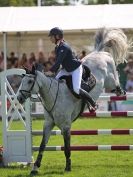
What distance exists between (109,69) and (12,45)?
19.6 meters

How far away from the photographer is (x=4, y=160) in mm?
10422

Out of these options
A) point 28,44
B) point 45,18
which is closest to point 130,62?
point 45,18

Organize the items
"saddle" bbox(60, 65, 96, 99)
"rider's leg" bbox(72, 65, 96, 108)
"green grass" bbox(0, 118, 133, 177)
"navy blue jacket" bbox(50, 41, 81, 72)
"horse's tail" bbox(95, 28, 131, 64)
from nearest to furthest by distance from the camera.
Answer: "green grass" bbox(0, 118, 133, 177) < "navy blue jacket" bbox(50, 41, 81, 72) < "rider's leg" bbox(72, 65, 96, 108) < "saddle" bbox(60, 65, 96, 99) < "horse's tail" bbox(95, 28, 131, 64)

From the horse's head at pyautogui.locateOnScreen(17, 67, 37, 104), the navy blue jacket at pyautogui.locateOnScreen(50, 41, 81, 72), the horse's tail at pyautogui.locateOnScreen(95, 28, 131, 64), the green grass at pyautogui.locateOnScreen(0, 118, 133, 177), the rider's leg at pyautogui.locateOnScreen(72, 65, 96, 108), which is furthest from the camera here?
the horse's tail at pyautogui.locateOnScreen(95, 28, 131, 64)

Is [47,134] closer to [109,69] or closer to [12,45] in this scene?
[109,69]

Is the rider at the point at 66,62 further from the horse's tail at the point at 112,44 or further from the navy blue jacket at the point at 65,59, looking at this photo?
the horse's tail at the point at 112,44

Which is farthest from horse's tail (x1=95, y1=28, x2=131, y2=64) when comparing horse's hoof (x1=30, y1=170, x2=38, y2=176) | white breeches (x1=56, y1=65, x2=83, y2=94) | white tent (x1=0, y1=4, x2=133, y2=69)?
white tent (x1=0, y1=4, x2=133, y2=69)

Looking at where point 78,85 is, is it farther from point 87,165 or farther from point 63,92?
point 87,165

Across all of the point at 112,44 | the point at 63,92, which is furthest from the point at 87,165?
the point at 112,44

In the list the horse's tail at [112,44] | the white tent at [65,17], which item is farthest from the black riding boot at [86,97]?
the white tent at [65,17]

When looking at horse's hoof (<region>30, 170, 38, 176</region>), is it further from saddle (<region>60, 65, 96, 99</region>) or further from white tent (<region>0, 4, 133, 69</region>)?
white tent (<region>0, 4, 133, 69</region>)

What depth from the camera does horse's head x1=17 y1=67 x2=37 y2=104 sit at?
9.27m

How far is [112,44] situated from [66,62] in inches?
77.3

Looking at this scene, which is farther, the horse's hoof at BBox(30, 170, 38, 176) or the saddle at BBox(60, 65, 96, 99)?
the saddle at BBox(60, 65, 96, 99)
